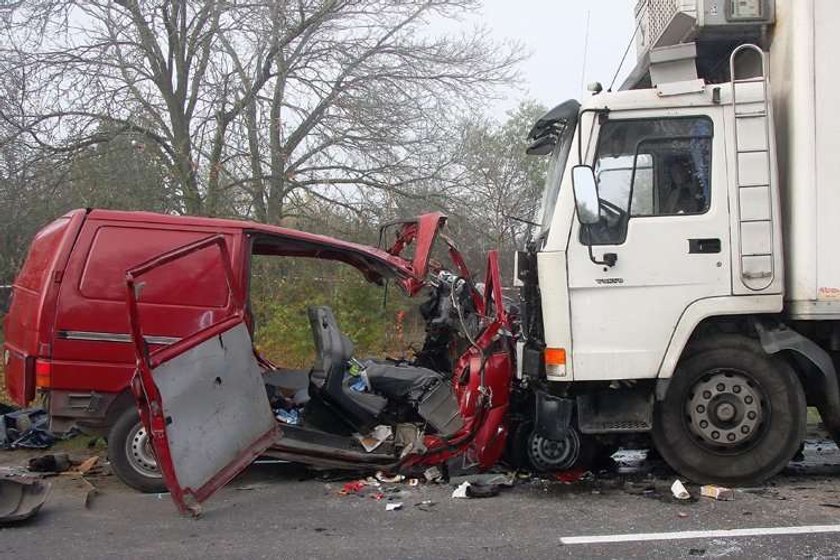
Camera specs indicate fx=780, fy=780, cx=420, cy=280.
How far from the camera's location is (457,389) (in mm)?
6328

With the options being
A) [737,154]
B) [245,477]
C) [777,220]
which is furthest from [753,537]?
[245,477]

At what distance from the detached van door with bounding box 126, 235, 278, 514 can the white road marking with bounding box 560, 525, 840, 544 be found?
221 cm

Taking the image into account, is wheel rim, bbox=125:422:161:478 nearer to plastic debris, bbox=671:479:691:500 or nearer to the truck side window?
the truck side window

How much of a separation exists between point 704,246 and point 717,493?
170cm

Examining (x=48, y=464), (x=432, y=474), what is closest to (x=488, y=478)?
(x=432, y=474)

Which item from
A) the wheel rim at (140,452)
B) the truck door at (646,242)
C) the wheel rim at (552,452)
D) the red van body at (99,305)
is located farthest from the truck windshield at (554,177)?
the wheel rim at (140,452)

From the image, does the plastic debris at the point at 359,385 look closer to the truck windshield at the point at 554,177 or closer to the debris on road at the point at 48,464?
the truck windshield at the point at 554,177

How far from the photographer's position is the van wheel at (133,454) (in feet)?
19.0

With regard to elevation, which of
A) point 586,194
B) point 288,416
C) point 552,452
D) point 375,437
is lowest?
point 552,452

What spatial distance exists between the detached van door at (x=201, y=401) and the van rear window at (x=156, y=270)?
453mm

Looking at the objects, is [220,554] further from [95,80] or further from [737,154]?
[95,80]

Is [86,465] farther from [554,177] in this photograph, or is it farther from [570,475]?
[554,177]

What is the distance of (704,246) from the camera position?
17.7 ft

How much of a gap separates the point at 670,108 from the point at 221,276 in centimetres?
353
